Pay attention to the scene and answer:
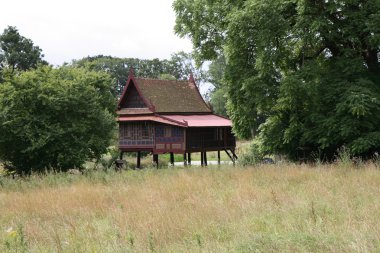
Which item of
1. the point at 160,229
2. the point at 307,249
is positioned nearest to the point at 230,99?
the point at 160,229

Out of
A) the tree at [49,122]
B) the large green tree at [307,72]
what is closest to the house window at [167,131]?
the tree at [49,122]

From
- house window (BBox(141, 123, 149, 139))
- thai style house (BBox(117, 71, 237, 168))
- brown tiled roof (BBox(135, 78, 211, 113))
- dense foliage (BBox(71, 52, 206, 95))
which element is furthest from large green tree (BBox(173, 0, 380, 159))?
dense foliage (BBox(71, 52, 206, 95))

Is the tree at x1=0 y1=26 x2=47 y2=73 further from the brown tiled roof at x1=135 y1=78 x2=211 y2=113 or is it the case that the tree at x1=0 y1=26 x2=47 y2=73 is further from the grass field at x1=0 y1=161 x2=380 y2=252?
the grass field at x1=0 y1=161 x2=380 y2=252

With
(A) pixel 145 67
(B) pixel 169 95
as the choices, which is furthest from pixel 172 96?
(A) pixel 145 67

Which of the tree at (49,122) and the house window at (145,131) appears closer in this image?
the tree at (49,122)

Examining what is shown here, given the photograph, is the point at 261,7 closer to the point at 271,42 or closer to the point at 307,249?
the point at 271,42

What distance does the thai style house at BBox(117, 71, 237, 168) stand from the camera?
33062 mm

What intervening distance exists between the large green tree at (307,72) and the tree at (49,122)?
718 cm

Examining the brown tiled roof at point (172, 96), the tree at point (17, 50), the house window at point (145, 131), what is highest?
the tree at point (17, 50)

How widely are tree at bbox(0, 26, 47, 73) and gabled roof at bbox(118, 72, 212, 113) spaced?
2620 cm

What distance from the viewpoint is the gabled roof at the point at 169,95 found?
114 feet

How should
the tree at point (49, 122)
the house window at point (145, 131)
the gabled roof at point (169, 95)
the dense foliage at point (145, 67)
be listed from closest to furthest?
the tree at point (49, 122) → the house window at point (145, 131) → the gabled roof at point (169, 95) → the dense foliage at point (145, 67)

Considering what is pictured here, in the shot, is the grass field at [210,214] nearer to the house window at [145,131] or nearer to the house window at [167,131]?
the house window at [167,131]

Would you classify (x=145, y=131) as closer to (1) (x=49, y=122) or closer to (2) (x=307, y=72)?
(1) (x=49, y=122)
